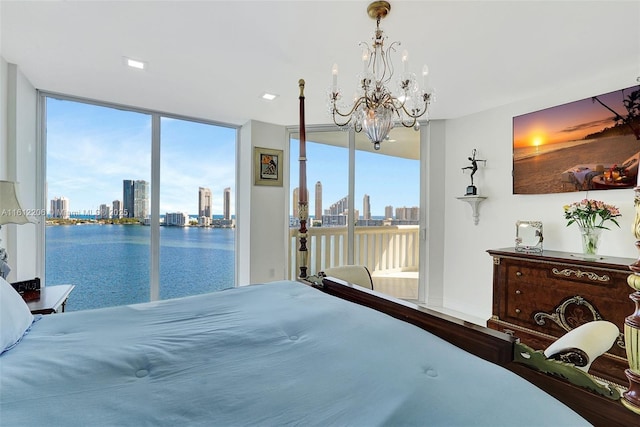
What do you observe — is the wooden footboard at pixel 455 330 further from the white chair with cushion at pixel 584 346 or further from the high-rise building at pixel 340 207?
the high-rise building at pixel 340 207

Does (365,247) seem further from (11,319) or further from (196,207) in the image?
(11,319)

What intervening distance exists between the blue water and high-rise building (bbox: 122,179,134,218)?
156 millimetres

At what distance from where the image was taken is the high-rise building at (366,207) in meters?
4.25

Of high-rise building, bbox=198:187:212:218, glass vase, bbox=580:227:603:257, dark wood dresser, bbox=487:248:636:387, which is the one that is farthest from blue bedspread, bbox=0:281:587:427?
high-rise building, bbox=198:187:212:218

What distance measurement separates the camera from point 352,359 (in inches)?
33.7

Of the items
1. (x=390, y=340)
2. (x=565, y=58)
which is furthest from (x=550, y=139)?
(x=390, y=340)

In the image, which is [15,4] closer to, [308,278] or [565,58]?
[308,278]

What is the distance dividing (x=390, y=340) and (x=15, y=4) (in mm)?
2676

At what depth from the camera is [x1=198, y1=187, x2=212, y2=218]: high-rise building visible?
408 centimetres

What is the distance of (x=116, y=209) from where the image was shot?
3.52m

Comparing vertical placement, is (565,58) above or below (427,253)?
above

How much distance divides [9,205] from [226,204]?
2.48 metres

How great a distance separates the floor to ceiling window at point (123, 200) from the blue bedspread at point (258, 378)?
2.75 meters

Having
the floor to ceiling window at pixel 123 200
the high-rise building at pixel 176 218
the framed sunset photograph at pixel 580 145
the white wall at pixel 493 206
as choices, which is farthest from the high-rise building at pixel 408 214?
the high-rise building at pixel 176 218
